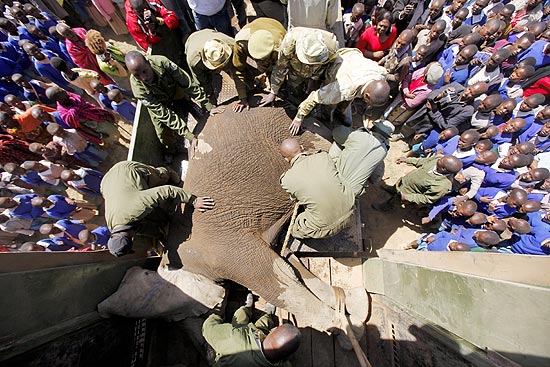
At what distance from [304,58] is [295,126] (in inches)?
35.8

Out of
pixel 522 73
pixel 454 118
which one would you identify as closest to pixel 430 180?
pixel 454 118

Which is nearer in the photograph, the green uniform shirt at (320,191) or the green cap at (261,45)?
the green uniform shirt at (320,191)

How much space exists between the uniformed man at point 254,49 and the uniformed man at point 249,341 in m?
2.67

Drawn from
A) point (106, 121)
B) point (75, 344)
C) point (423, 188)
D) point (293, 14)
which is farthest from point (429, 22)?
point (75, 344)

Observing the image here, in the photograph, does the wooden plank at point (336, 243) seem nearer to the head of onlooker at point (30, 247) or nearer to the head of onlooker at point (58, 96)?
the head of onlooker at point (30, 247)

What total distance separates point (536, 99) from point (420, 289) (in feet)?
10.9

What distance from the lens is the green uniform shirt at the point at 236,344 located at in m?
2.63

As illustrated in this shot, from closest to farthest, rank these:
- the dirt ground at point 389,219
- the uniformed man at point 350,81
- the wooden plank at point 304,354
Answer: the uniformed man at point 350,81 → the wooden plank at point 304,354 → the dirt ground at point 389,219

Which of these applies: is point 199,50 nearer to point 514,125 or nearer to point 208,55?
point 208,55

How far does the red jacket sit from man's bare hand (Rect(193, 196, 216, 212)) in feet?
9.59

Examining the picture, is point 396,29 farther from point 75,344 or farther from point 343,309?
point 75,344

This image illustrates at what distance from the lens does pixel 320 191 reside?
2.81m

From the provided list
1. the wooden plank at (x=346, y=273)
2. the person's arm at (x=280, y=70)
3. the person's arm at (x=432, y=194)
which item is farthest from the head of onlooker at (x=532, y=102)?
the person's arm at (x=280, y=70)

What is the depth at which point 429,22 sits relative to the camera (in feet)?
15.5
